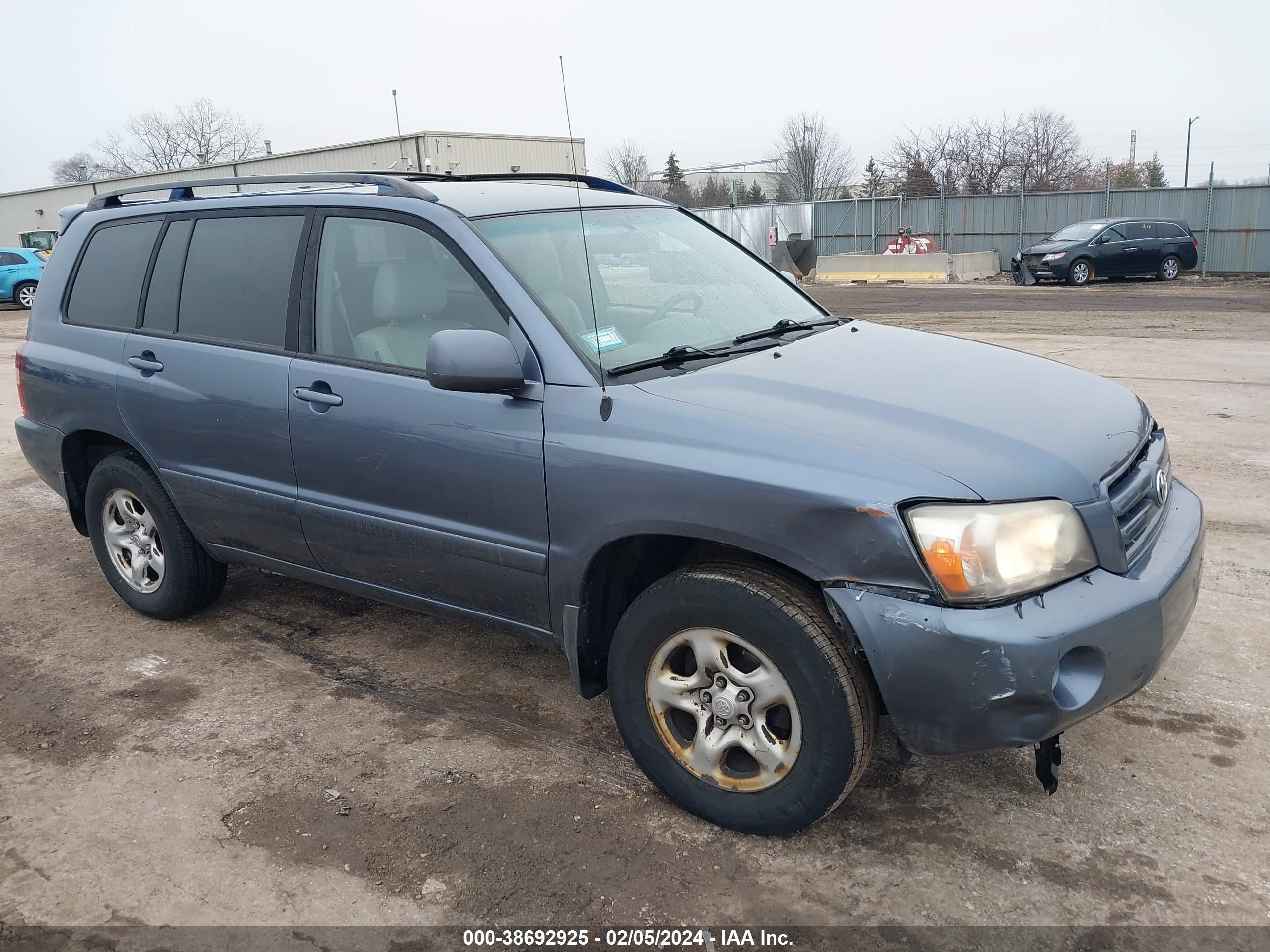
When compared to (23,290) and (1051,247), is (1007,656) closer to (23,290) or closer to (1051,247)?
(1051,247)

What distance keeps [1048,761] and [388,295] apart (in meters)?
2.58

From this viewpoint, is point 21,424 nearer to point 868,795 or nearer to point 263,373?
point 263,373

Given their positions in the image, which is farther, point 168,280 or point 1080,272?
point 1080,272

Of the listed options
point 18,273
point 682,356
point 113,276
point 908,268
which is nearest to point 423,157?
point 18,273

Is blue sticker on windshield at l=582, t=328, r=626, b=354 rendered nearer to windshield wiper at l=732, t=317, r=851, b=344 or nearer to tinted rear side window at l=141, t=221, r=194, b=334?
windshield wiper at l=732, t=317, r=851, b=344

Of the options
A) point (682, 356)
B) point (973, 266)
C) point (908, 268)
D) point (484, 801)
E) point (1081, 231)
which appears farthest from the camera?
point (973, 266)

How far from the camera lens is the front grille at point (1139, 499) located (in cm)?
267

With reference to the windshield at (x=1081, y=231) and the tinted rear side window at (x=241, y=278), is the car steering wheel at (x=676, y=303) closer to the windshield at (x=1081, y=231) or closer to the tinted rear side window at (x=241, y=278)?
the tinted rear side window at (x=241, y=278)

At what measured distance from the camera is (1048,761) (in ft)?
9.18

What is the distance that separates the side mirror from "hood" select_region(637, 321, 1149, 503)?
15.8 inches

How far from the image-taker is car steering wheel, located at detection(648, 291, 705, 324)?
3.46 metres

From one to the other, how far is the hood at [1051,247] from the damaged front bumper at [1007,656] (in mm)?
21666

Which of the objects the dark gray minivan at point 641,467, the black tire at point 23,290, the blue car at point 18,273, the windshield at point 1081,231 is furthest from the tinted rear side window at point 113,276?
the black tire at point 23,290

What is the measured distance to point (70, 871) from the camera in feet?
9.26
